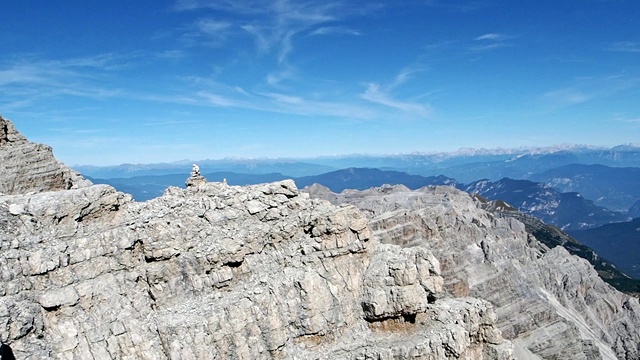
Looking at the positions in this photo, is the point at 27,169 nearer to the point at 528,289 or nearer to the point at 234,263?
the point at 234,263

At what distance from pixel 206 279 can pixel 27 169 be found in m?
19.7

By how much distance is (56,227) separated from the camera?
3042cm

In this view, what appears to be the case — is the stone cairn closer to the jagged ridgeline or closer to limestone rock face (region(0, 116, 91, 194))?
the jagged ridgeline

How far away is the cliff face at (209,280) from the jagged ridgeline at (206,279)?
9 cm

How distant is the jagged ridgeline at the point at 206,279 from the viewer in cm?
2855

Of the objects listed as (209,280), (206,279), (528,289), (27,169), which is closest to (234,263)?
(209,280)

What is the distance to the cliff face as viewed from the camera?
2853cm

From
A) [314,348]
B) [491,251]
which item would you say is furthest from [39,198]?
[491,251]

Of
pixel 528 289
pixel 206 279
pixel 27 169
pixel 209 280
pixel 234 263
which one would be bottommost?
pixel 528 289

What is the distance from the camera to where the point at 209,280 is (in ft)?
112

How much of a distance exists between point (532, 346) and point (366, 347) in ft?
196

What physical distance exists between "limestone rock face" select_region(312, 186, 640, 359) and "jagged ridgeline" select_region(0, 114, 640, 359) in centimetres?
2167

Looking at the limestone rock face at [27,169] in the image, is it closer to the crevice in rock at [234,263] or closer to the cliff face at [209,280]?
the cliff face at [209,280]

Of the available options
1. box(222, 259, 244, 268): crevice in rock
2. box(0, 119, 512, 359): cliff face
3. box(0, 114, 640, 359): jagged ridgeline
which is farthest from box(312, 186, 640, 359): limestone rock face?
box(222, 259, 244, 268): crevice in rock
